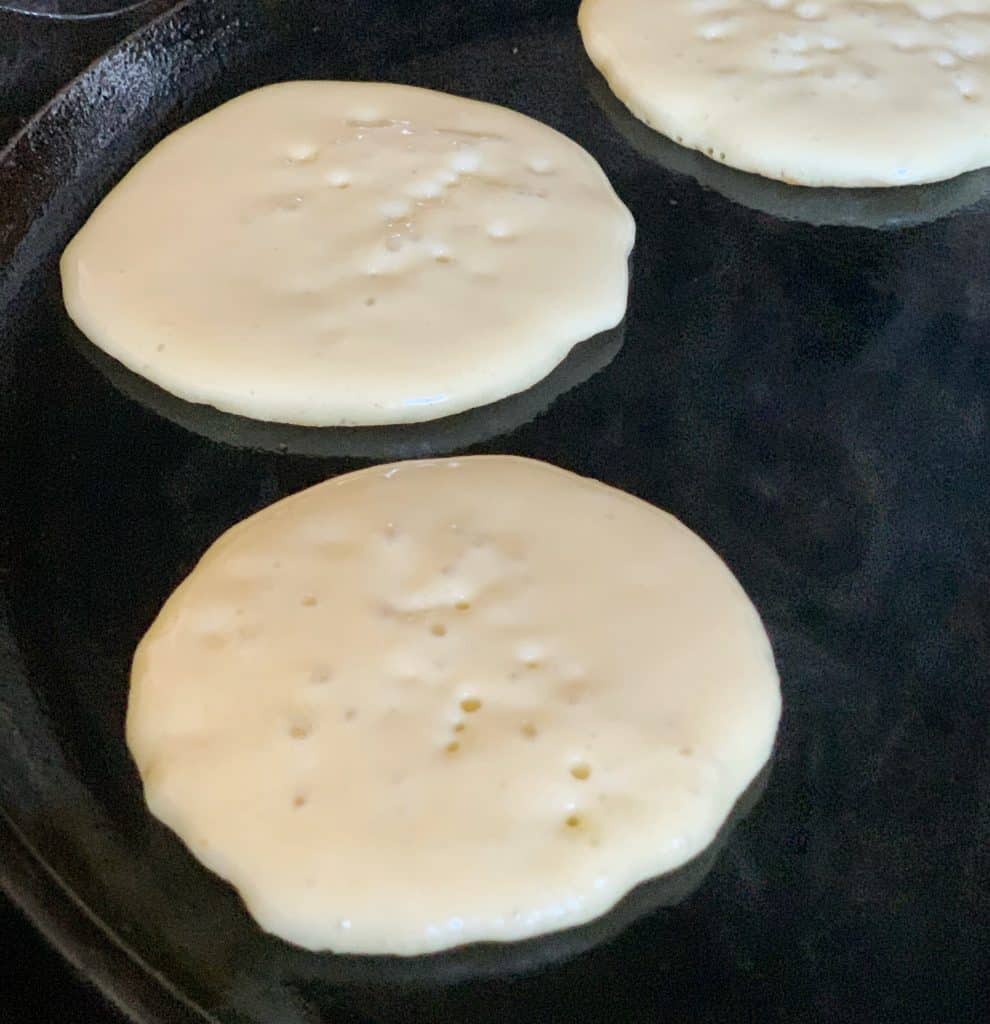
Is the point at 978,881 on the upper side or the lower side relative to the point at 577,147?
lower

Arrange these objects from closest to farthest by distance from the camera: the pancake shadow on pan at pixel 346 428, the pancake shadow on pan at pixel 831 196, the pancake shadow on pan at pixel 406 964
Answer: the pancake shadow on pan at pixel 406 964, the pancake shadow on pan at pixel 346 428, the pancake shadow on pan at pixel 831 196

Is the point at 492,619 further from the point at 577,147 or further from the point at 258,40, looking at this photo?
the point at 258,40

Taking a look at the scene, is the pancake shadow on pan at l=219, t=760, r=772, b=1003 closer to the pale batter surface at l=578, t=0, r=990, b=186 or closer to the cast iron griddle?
the cast iron griddle

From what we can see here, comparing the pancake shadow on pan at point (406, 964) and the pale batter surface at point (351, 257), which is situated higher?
the pale batter surface at point (351, 257)

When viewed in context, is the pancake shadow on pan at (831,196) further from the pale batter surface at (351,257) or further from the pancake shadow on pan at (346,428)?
the pancake shadow on pan at (346,428)

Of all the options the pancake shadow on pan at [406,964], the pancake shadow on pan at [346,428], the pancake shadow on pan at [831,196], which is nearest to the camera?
the pancake shadow on pan at [406,964]

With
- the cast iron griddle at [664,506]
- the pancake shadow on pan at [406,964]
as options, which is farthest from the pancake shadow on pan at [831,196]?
the pancake shadow on pan at [406,964]

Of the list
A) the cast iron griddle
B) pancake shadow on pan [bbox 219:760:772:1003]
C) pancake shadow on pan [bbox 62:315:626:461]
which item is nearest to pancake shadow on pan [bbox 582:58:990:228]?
the cast iron griddle

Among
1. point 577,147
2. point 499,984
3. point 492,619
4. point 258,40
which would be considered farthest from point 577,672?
point 258,40
